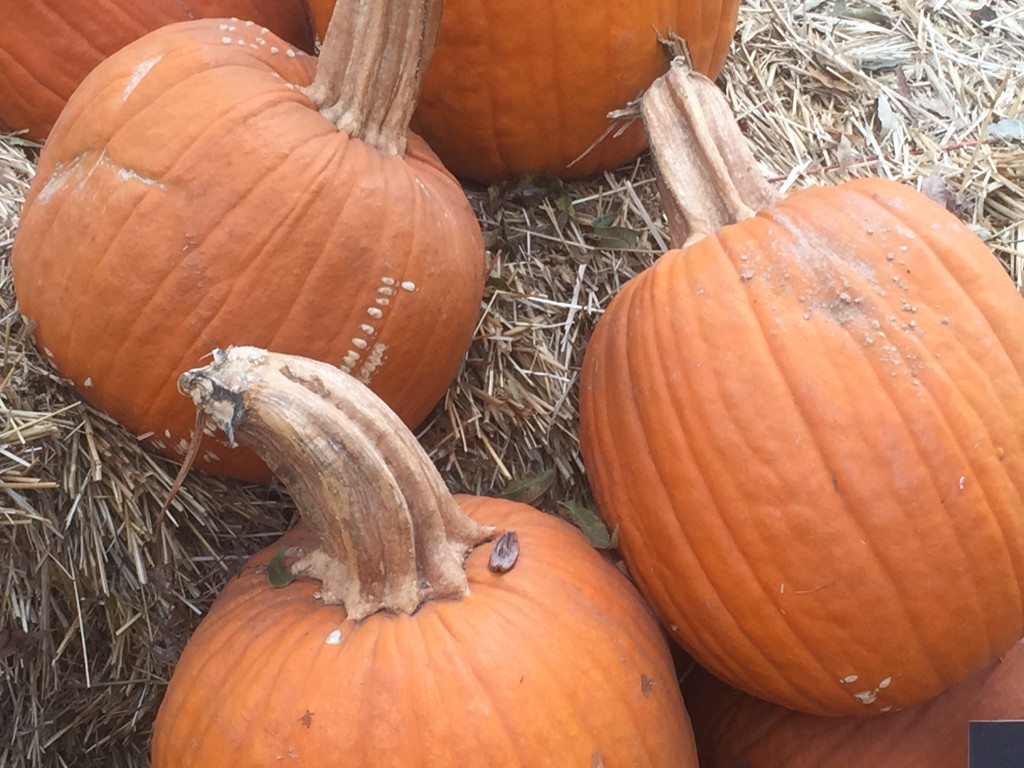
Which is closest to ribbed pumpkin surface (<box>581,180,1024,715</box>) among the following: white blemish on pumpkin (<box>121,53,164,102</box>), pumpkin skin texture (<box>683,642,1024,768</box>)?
pumpkin skin texture (<box>683,642,1024,768</box>)

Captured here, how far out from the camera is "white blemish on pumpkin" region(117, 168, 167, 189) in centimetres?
124

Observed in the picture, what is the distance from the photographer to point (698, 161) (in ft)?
4.46

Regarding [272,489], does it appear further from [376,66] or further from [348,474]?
[376,66]

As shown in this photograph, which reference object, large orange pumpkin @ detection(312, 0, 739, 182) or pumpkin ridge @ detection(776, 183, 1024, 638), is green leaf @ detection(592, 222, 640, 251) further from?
pumpkin ridge @ detection(776, 183, 1024, 638)

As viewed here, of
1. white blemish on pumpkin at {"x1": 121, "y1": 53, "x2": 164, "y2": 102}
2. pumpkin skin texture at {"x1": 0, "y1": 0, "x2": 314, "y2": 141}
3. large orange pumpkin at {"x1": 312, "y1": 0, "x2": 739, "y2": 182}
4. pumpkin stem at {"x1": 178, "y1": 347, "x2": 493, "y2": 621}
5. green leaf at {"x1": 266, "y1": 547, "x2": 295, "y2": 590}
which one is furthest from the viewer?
pumpkin skin texture at {"x1": 0, "y1": 0, "x2": 314, "y2": 141}

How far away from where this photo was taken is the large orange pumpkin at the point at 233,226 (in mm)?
1234

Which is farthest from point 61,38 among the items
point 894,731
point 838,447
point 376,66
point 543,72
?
point 894,731

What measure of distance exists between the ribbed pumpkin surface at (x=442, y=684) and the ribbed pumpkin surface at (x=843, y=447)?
0.16 metres

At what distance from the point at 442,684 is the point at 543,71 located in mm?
989

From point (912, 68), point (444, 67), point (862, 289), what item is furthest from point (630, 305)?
point (912, 68)

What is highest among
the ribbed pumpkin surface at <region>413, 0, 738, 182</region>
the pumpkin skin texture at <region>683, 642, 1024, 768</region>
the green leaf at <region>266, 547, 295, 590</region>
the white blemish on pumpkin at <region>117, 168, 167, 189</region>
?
the ribbed pumpkin surface at <region>413, 0, 738, 182</region>

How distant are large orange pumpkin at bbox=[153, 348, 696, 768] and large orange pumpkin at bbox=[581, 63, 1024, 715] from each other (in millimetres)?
170

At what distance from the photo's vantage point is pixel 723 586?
1173mm

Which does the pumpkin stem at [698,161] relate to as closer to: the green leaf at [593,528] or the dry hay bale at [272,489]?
the dry hay bale at [272,489]
